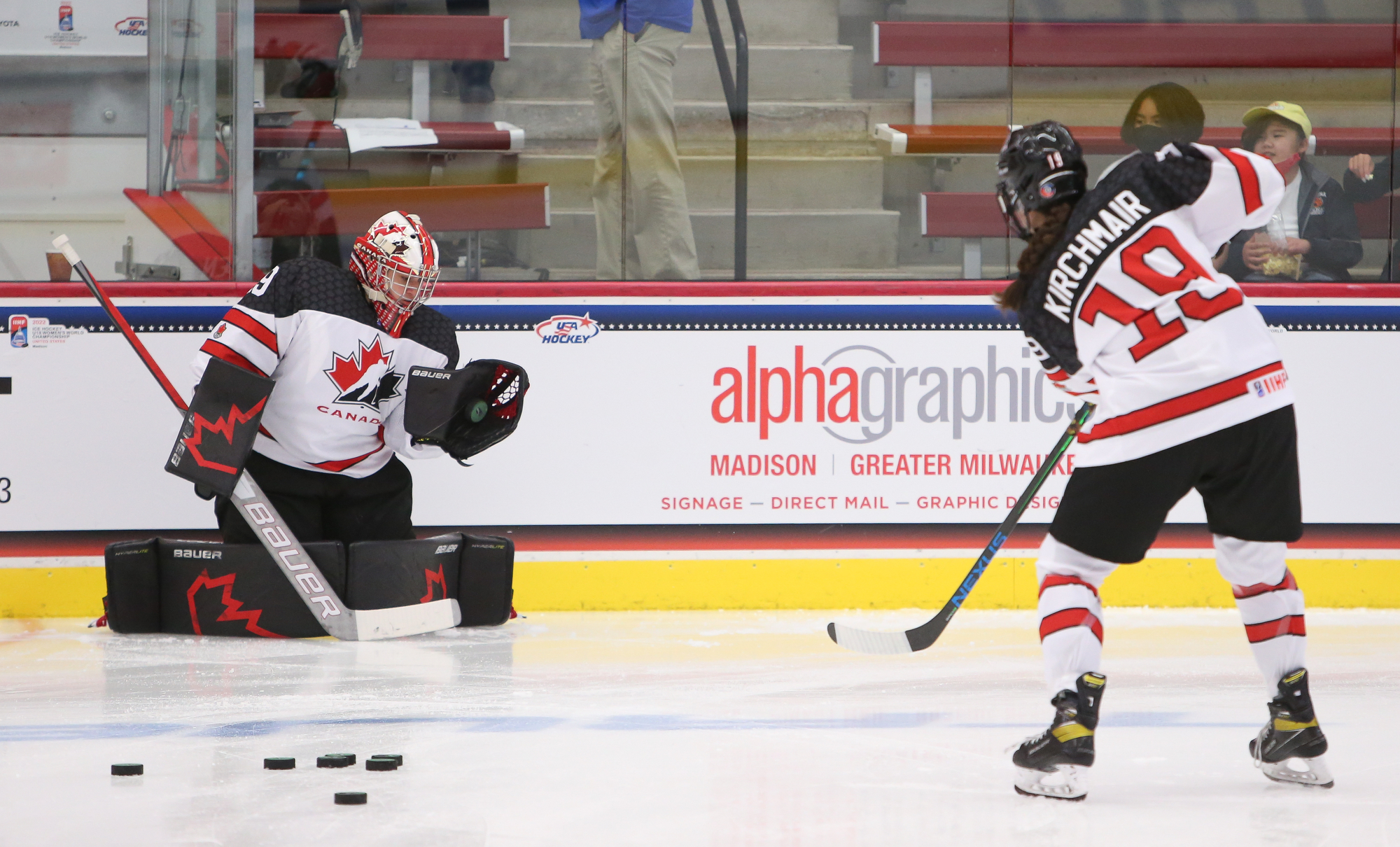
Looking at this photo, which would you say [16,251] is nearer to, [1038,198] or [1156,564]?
[1038,198]

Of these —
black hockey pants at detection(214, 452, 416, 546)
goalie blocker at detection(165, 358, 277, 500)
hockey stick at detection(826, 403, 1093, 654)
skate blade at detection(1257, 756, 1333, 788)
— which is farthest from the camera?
black hockey pants at detection(214, 452, 416, 546)

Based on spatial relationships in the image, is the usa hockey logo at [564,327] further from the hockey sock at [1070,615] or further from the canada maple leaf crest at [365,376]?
the hockey sock at [1070,615]

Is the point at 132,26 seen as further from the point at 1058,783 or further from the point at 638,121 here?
the point at 1058,783

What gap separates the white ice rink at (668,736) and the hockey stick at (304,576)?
0.07 m

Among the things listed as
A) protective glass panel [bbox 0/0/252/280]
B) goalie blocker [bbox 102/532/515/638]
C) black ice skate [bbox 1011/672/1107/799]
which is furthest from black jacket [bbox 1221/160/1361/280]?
protective glass panel [bbox 0/0/252/280]

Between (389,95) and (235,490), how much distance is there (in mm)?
1282

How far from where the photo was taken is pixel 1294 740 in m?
2.31

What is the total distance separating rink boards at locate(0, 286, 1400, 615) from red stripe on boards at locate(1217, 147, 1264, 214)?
1797 millimetres

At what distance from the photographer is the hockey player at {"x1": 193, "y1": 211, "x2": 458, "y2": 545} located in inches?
144

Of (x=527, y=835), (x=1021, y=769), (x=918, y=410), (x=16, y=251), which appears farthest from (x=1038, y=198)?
(x=16, y=251)

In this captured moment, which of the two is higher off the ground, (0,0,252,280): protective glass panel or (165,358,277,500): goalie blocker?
(0,0,252,280): protective glass panel

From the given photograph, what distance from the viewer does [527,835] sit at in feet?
6.75

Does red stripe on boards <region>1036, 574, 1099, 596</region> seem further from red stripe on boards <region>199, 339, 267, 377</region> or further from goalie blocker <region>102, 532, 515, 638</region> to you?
red stripe on boards <region>199, 339, 267, 377</region>

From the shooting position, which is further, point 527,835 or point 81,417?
point 81,417
